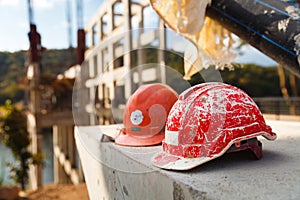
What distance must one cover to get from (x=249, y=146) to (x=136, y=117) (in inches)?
Answer: 28.5

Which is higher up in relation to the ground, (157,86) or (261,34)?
(261,34)

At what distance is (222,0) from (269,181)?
57.6 inches

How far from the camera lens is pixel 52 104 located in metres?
9.61

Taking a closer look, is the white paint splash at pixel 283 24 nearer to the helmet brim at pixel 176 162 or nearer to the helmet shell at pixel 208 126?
the helmet shell at pixel 208 126

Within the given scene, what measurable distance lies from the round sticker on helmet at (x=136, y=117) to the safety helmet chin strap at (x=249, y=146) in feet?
2.17

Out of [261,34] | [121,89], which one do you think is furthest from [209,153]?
[121,89]

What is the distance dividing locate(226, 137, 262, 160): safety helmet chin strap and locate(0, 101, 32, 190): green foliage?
708 cm

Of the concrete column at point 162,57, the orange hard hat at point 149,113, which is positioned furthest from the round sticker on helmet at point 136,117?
the concrete column at point 162,57

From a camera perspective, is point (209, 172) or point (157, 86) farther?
point (157, 86)

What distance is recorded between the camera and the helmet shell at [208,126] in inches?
46.3

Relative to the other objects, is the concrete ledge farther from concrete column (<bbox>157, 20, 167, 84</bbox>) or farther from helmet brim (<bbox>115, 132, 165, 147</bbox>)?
concrete column (<bbox>157, 20, 167, 84</bbox>)

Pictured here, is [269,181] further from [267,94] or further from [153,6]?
[267,94]

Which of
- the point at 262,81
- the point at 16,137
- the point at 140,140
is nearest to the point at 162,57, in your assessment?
the point at 140,140

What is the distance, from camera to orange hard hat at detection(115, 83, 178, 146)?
1.75 metres
